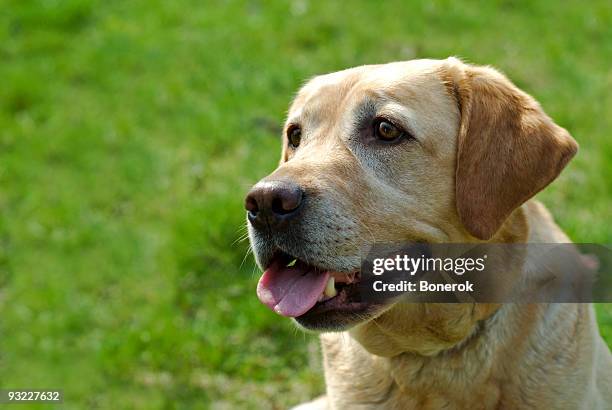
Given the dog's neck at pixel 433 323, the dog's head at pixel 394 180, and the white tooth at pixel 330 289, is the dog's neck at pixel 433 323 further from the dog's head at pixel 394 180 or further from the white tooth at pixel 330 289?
the white tooth at pixel 330 289

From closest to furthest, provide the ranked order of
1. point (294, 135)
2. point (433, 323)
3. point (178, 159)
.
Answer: point (433, 323)
point (294, 135)
point (178, 159)

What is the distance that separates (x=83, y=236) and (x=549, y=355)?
4.32 metres

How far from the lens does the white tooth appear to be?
3.47 meters

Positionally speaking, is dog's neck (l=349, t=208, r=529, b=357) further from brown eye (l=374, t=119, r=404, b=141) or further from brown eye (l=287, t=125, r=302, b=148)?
brown eye (l=287, t=125, r=302, b=148)

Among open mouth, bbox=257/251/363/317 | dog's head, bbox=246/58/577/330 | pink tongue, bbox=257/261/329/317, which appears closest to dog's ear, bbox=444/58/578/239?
dog's head, bbox=246/58/577/330

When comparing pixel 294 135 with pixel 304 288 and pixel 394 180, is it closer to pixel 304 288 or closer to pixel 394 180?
pixel 394 180

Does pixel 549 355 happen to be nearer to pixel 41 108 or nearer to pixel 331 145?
pixel 331 145

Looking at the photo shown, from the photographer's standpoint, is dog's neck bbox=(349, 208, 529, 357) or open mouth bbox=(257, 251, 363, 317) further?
dog's neck bbox=(349, 208, 529, 357)

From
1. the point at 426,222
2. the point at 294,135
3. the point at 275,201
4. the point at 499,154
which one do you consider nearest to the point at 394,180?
the point at 426,222

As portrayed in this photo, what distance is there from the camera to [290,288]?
347 cm

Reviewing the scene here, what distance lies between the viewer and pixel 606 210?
6.09m

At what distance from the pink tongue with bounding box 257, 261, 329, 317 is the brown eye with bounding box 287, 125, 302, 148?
80cm

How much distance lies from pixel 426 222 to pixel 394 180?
0.22 meters

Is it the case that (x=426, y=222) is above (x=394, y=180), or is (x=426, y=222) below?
below
